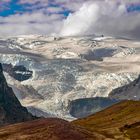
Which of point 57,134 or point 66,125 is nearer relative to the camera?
point 57,134

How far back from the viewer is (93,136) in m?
188

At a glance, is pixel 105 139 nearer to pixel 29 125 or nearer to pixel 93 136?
pixel 93 136

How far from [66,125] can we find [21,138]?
665 inches

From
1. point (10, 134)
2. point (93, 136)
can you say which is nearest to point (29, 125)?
point (10, 134)

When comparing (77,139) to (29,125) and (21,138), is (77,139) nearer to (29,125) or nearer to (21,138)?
(21,138)

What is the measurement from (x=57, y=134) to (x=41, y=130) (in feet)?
33.7

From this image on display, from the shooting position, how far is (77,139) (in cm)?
16888

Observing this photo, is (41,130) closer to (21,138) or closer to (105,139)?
(21,138)

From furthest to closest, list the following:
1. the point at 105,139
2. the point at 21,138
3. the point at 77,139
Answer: the point at 105,139 → the point at 21,138 → the point at 77,139

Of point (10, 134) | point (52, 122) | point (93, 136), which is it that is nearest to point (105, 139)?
point (93, 136)

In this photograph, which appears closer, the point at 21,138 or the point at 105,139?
the point at 21,138

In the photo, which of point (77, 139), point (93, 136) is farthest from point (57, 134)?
point (93, 136)

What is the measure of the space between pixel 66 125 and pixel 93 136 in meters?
10.7

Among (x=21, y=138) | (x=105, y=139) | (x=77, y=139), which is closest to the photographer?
(x=77, y=139)
